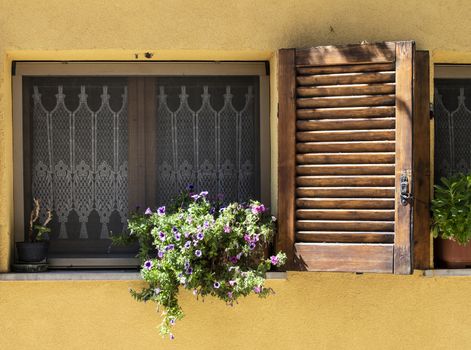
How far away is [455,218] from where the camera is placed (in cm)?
451

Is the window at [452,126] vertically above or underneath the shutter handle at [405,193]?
above

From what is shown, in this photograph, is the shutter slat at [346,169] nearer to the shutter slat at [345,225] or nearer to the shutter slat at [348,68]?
the shutter slat at [345,225]

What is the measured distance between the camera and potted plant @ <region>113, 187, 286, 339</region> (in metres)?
4.31

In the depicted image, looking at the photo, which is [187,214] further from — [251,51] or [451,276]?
[451,276]

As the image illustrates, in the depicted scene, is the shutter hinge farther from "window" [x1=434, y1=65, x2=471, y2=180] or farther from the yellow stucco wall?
"window" [x1=434, y1=65, x2=471, y2=180]

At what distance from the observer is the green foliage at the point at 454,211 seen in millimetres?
4500

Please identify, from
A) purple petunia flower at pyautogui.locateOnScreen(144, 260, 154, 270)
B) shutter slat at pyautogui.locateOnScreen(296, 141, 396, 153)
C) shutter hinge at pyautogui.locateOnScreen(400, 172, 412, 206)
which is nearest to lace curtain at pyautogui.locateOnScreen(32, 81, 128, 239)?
purple petunia flower at pyautogui.locateOnScreen(144, 260, 154, 270)

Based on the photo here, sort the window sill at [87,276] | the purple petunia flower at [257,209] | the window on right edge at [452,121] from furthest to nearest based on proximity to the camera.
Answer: the window on right edge at [452,121], the window sill at [87,276], the purple petunia flower at [257,209]

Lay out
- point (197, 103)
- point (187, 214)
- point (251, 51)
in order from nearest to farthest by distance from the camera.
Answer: point (187, 214)
point (251, 51)
point (197, 103)

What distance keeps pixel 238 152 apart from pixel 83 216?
1.15 meters

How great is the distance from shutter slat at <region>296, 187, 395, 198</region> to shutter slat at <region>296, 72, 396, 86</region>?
2.13 ft

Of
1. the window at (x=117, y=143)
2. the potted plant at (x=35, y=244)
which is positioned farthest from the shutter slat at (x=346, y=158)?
the potted plant at (x=35, y=244)

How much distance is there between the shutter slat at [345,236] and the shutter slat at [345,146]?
1.65ft

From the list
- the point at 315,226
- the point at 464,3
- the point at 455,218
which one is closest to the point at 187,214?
the point at 315,226
